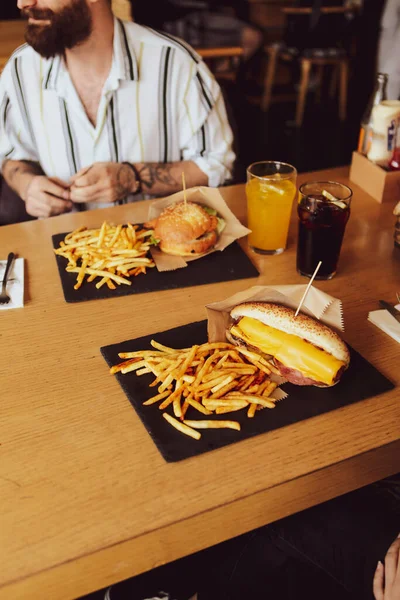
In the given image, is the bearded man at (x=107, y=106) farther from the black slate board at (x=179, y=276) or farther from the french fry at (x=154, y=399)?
the french fry at (x=154, y=399)

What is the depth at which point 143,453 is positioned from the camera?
0.92 m

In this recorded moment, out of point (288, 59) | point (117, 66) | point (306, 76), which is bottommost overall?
point (306, 76)

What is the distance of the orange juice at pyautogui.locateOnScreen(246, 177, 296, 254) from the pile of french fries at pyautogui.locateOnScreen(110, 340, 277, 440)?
1.62 feet

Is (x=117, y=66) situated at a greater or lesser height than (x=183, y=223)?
greater

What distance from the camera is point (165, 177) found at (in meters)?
2.10

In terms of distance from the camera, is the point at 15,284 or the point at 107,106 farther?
the point at 107,106

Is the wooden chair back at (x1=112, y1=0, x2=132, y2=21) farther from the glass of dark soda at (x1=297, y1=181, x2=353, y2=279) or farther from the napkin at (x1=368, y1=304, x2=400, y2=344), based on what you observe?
the napkin at (x1=368, y1=304, x2=400, y2=344)

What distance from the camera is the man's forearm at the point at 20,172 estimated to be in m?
2.04

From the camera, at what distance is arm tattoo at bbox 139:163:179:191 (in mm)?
2088

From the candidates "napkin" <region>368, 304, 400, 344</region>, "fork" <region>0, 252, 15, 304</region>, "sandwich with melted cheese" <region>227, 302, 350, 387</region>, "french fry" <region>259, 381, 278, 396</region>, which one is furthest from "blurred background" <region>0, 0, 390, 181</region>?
"french fry" <region>259, 381, 278, 396</region>

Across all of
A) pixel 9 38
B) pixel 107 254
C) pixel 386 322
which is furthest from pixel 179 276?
pixel 9 38

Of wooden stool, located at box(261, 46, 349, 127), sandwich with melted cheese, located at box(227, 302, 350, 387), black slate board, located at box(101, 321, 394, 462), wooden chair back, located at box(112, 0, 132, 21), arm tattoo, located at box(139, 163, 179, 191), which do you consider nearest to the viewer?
black slate board, located at box(101, 321, 394, 462)

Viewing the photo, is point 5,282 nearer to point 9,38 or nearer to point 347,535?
point 347,535

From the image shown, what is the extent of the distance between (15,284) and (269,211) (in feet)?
2.28
